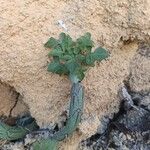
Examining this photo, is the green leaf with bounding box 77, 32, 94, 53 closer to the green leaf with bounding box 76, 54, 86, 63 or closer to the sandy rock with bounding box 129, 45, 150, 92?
the green leaf with bounding box 76, 54, 86, 63

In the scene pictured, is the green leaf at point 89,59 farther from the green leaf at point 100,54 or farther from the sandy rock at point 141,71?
the sandy rock at point 141,71

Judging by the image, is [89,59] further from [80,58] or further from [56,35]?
[56,35]

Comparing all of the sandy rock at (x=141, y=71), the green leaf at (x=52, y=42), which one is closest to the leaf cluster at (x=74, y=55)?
the green leaf at (x=52, y=42)

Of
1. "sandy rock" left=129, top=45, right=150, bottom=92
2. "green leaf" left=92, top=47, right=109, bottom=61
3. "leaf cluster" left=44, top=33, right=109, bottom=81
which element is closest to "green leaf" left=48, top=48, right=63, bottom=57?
"leaf cluster" left=44, top=33, right=109, bottom=81

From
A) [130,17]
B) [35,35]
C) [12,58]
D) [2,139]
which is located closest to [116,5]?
[130,17]

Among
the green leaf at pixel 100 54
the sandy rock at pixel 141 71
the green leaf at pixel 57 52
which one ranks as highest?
the green leaf at pixel 100 54
